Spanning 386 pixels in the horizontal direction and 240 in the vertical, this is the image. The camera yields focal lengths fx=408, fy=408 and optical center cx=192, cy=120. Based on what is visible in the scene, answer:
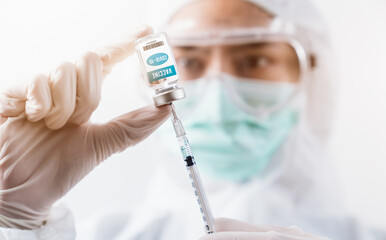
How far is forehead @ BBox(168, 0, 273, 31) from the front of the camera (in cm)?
174

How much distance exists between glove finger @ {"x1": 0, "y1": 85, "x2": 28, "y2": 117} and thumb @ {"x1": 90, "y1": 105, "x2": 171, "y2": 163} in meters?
0.16

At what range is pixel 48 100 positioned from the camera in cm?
81

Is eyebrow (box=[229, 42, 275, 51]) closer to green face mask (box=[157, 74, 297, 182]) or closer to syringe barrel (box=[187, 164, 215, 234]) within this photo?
green face mask (box=[157, 74, 297, 182])

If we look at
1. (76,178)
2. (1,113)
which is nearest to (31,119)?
(1,113)

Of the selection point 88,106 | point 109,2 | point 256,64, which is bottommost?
point 88,106

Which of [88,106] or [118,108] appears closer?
[88,106]

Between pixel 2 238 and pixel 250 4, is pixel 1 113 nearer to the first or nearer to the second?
pixel 2 238

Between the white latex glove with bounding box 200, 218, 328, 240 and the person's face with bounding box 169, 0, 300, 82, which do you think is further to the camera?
the person's face with bounding box 169, 0, 300, 82

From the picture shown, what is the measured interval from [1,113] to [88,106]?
174 millimetres

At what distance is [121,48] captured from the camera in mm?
901

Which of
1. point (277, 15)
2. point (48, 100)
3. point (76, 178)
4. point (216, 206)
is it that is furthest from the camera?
point (216, 206)

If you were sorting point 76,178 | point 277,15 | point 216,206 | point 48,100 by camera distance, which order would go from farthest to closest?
1. point 216,206
2. point 277,15
3. point 76,178
4. point 48,100

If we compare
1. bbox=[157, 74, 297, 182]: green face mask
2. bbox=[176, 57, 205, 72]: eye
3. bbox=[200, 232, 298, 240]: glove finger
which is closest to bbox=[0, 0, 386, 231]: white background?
bbox=[176, 57, 205, 72]: eye

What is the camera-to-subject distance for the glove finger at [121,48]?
35.4 inches
